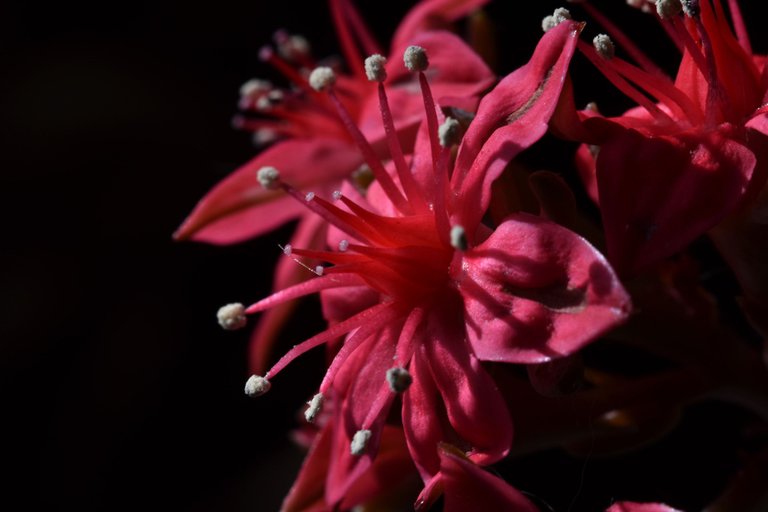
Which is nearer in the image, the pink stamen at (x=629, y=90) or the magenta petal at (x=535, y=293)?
the magenta petal at (x=535, y=293)

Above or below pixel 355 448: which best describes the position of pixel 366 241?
above

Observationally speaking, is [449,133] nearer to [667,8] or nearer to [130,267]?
[667,8]

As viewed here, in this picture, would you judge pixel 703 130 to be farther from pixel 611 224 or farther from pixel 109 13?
pixel 109 13

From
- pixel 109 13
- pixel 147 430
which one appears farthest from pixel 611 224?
pixel 109 13

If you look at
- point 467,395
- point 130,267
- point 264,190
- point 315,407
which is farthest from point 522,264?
point 130,267

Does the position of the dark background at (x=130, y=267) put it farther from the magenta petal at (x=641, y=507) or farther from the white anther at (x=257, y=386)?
the magenta petal at (x=641, y=507)

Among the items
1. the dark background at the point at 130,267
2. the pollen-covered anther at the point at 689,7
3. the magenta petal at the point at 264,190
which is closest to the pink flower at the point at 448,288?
the pollen-covered anther at the point at 689,7

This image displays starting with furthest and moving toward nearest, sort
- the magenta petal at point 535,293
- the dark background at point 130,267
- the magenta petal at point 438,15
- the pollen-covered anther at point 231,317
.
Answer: the dark background at point 130,267 < the magenta petal at point 438,15 < the pollen-covered anther at point 231,317 < the magenta petal at point 535,293
